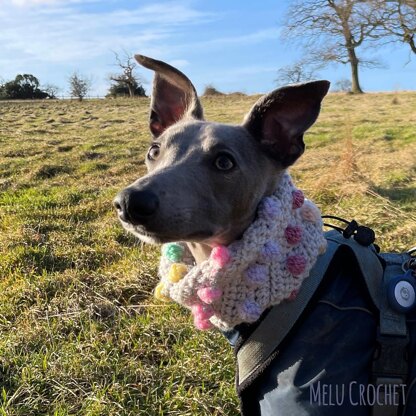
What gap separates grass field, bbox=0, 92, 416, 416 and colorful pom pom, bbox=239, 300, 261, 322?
890 millimetres

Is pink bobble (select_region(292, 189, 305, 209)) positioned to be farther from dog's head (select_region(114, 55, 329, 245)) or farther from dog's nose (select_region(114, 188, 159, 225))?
dog's nose (select_region(114, 188, 159, 225))

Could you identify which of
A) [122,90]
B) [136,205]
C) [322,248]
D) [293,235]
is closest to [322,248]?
[322,248]

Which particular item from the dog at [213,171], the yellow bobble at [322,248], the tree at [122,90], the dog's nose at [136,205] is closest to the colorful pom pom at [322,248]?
the yellow bobble at [322,248]

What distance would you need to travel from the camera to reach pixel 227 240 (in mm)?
2391

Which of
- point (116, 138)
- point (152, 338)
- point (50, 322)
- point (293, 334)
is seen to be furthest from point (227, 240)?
point (116, 138)

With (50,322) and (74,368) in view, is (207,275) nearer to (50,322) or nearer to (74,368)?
(74,368)

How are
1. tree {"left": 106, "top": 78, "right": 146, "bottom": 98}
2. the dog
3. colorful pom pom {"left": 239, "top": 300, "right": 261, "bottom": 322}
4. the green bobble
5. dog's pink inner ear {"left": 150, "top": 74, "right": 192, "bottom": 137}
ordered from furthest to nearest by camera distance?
tree {"left": 106, "top": 78, "right": 146, "bottom": 98}, dog's pink inner ear {"left": 150, "top": 74, "right": 192, "bottom": 137}, the green bobble, colorful pom pom {"left": 239, "top": 300, "right": 261, "bottom": 322}, the dog

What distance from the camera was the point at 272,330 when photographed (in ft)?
7.27

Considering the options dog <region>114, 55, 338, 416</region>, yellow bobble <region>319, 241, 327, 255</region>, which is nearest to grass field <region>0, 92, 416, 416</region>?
dog <region>114, 55, 338, 416</region>

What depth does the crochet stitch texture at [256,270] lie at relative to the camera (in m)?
2.22

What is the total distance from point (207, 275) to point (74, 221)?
4318 mm

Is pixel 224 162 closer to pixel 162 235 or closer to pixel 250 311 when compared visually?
pixel 162 235

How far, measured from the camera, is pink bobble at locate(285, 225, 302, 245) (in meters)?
2.30

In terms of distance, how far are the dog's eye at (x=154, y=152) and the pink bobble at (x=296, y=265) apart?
818mm
